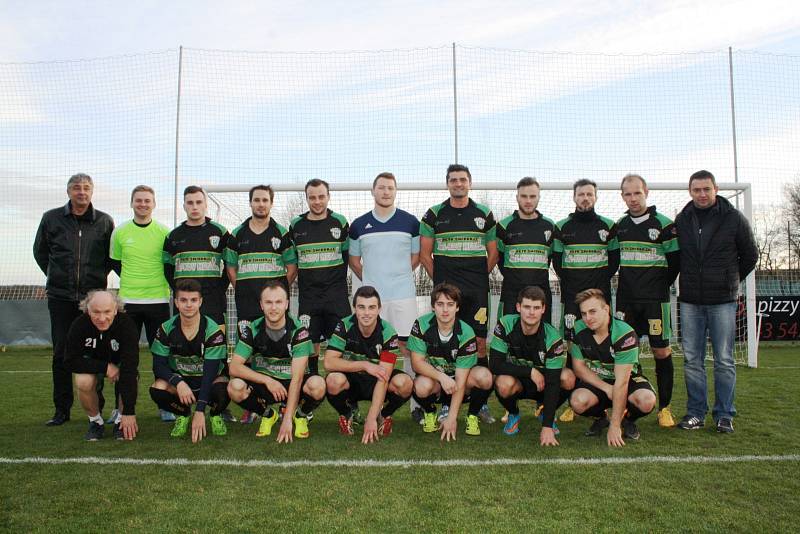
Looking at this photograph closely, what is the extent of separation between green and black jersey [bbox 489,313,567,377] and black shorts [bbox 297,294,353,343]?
126 cm

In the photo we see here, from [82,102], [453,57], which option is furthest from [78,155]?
[453,57]

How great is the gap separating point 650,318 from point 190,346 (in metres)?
3.55

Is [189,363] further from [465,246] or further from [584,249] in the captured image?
[584,249]

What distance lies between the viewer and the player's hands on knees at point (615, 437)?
3.82m

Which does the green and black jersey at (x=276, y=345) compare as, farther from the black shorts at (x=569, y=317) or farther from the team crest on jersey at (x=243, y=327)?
the black shorts at (x=569, y=317)

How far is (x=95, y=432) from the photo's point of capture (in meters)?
4.13

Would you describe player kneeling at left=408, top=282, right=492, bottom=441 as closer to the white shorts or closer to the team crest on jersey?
the white shorts

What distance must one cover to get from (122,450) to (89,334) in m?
0.93

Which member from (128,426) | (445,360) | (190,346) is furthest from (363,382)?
(128,426)

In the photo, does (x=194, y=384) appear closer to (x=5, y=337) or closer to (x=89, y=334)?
(x=89, y=334)

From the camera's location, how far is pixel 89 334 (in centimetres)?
420

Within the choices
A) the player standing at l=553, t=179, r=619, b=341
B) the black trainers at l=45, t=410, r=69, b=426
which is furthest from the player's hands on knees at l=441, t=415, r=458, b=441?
the black trainers at l=45, t=410, r=69, b=426

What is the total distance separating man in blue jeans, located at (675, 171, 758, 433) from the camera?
4.35 meters

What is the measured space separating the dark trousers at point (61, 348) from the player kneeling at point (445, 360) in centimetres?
282
